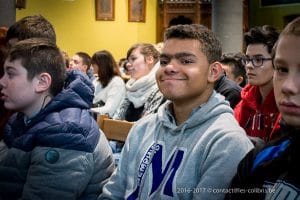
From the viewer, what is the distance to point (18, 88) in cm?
209

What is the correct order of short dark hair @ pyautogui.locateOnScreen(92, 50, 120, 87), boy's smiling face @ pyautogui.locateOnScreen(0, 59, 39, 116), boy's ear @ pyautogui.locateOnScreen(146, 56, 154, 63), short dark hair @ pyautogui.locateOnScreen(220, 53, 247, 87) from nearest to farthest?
boy's smiling face @ pyautogui.locateOnScreen(0, 59, 39, 116) < boy's ear @ pyautogui.locateOnScreen(146, 56, 154, 63) < short dark hair @ pyautogui.locateOnScreen(220, 53, 247, 87) < short dark hair @ pyautogui.locateOnScreen(92, 50, 120, 87)

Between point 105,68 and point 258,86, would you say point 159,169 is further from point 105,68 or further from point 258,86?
point 105,68

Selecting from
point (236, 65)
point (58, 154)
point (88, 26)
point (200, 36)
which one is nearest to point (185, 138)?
point (200, 36)

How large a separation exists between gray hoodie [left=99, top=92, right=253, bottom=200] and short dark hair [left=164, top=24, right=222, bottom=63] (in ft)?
0.60

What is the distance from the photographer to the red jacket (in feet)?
8.93

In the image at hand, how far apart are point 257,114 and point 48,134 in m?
1.45

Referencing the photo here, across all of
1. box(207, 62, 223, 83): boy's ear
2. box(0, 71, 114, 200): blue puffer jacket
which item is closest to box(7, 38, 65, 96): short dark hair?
box(0, 71, 114, 200): blue puffer jacket

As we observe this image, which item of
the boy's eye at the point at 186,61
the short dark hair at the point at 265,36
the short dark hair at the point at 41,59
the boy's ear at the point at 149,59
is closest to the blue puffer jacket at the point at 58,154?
the short dark hair at the point at 41,59

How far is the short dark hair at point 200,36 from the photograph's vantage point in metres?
1.91

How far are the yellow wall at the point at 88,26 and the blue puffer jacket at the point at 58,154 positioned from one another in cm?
868

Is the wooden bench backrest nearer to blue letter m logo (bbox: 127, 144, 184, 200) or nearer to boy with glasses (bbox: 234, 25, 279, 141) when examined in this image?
boy with glasses (bbox: 234, 25, 279, 141)

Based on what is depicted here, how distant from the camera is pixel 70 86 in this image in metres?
2.13

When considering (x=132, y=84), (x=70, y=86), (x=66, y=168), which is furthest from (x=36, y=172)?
(x=132, y=84)

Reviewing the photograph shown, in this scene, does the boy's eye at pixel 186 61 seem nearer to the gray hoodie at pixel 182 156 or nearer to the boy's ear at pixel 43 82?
the gray hoodie at pixel 182 156
